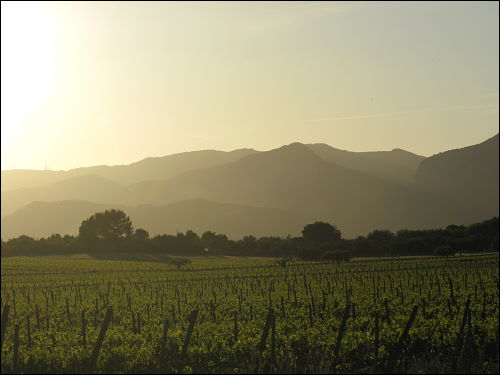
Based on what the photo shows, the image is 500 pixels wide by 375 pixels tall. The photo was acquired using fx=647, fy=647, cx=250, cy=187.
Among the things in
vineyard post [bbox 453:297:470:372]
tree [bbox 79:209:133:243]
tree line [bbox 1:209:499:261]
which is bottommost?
vineyard post [bbox 453:297:470:372]

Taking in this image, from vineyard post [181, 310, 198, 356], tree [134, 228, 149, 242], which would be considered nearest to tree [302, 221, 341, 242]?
tree [134, 228, 149, 242]

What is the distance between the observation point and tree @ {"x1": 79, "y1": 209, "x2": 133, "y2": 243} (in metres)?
132

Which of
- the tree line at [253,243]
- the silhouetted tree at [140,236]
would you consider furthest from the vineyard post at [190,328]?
the silhouetted tree at [140,236]

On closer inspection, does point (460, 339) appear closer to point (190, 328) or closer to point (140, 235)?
point (190, 328)

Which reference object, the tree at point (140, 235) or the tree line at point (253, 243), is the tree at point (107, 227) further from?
the tree at point (140, 235)

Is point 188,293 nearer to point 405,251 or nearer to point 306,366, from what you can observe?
point 306,366

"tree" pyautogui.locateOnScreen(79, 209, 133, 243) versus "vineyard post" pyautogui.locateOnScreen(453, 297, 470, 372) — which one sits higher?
"tree" pyautogui.locateOnScreen(79, 209, 133, 243)

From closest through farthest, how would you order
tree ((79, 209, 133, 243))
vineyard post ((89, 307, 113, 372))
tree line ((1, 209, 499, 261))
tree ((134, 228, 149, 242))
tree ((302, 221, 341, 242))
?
1. vineyard post ((89, 307, 113, 372))
2. tree line ((1, 209, 499, 261))
3. tree ((134, 228, 149, 242))
4. tree ((79, 209, 133, 243))
5. tree ((302, 221, 341, 242))

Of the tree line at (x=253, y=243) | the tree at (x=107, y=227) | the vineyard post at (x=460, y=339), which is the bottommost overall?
the vineyard post at (x=460, y=339)

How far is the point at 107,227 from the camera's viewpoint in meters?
136

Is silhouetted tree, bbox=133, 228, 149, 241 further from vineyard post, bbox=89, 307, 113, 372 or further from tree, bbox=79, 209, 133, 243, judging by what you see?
vineyard post, bbox=89, 307, 113, 372

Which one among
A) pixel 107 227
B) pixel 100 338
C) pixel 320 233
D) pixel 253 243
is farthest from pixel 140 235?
pixel 100 338

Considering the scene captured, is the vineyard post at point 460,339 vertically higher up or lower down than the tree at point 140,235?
lower down

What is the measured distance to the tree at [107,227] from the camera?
13250 centimetres
